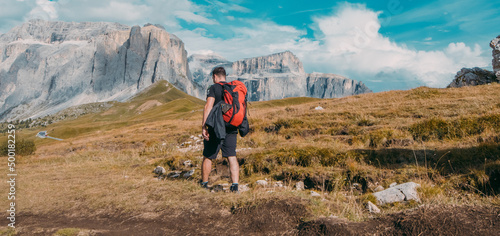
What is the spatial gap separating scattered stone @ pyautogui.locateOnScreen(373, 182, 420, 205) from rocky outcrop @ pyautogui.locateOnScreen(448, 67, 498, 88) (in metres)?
30.2

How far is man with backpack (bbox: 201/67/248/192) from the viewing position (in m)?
7.30

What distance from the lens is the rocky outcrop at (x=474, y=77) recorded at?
2894 cm

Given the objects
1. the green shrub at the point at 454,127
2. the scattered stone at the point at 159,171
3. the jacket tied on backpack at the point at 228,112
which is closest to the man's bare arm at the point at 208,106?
the jacket tied on backpack at the point at 228,112

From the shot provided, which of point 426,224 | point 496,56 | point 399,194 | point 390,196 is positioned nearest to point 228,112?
point 390,196

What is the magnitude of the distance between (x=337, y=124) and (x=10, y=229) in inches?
596

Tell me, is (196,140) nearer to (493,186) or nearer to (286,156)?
(286,156)

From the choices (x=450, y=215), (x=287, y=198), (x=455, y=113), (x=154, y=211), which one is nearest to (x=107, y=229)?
(x=154, y=211)

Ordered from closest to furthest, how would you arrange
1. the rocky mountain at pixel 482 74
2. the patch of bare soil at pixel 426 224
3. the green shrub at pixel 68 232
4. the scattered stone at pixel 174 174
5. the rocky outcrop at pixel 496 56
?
the patch of bare soil at pixel 426 224
the green shrub at pixel 68 232
the scattered stone at pixel 174 174
the rocky outcrop at pixel 496 56
the rocky mountain at pixel 482 74

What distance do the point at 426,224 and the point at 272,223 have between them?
2.27m

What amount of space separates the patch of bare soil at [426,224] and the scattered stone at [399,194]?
186 cm

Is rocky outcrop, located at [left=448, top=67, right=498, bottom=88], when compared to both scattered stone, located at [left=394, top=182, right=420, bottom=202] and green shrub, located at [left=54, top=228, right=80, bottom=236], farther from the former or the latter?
green shrub, located at [left=54, top=228, right=80, bottom=236]

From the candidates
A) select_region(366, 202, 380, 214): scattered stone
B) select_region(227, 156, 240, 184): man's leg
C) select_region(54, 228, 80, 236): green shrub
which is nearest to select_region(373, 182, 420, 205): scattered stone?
select_region(366, 202, 380, 214): scattered stone

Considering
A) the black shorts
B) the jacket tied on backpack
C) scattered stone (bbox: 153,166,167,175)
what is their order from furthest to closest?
scattered stone (bbox: 153,166,167,175) → the black shorts → the jacket tied on backpack

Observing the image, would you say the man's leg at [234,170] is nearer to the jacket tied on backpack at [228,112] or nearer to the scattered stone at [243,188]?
the scattered stone at [243,188]
